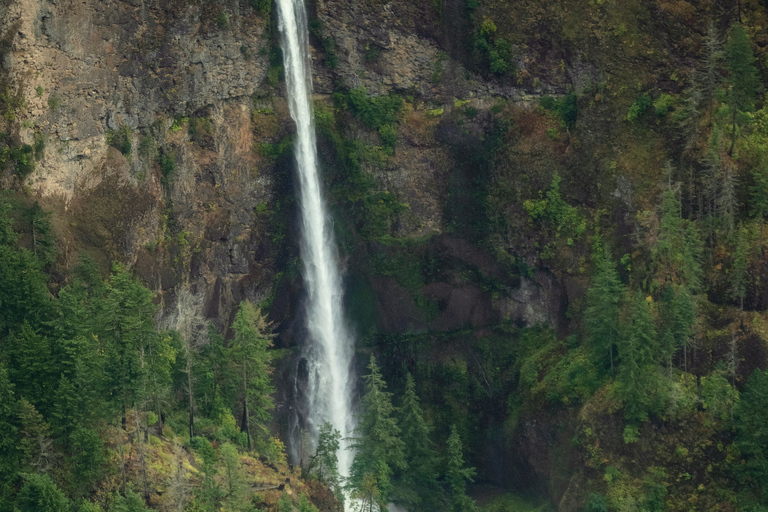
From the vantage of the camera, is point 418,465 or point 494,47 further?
point 494,47

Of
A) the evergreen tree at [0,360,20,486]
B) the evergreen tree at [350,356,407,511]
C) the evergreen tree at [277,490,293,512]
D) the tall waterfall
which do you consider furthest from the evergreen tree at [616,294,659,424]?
the evergreen tree at [0,360,20,486]

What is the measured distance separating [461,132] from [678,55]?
15879 millimetres

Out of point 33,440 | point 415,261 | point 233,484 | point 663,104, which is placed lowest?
point 233,484

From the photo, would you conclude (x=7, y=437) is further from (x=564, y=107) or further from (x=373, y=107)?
(x=564, y=107)

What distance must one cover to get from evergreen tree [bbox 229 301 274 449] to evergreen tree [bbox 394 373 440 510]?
9773 millimetres

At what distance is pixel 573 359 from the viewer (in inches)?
4136

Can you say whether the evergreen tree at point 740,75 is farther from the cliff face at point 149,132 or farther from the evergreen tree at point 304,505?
the evergreen tree at point 304,505

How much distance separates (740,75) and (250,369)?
34535 mm

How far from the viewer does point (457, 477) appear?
104812 mm

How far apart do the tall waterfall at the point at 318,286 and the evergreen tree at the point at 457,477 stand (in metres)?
8.20

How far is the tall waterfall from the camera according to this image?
364 ft

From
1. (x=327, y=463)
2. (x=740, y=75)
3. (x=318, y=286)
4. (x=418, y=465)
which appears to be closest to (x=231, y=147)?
(x=318, y=286)

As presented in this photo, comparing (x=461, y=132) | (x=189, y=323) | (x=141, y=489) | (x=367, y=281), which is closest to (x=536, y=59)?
(x=461, y=132)

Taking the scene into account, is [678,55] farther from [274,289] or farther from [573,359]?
[274,289]
